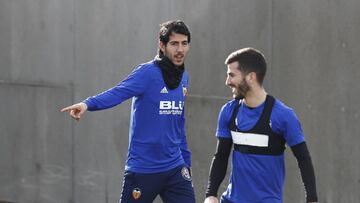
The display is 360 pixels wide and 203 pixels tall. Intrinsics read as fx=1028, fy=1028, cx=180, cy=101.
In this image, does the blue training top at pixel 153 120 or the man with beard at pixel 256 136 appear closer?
the man with beard at pixel 256 136

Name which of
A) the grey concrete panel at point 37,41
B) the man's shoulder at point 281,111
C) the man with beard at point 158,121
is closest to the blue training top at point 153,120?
the man with beard at point 158,121

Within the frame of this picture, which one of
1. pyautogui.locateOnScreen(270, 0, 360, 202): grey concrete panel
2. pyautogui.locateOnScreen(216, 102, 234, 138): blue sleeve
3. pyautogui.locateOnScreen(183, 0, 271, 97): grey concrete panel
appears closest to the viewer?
pyautogui.locateOnScreen(216, 102, 234, 138): blue sleeve

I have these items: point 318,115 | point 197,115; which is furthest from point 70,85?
point 318,115

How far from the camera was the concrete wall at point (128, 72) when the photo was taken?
28.0ft

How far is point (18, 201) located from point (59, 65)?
169 centimetres

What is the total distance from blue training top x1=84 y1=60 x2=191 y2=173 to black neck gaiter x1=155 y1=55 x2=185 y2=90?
0.03 m

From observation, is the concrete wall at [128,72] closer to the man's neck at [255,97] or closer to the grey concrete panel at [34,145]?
the grey concrete panel at [34,145]

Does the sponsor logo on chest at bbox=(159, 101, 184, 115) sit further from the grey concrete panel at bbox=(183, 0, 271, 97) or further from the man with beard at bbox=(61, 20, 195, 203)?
the grey concrete panel at bbox=(183, 0, 271, 97)

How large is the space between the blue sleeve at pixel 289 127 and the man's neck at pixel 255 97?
0.16 meters

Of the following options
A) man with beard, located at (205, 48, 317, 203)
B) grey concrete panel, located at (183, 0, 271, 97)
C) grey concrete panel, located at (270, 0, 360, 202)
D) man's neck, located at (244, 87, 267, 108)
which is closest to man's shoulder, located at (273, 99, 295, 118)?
man with beard, located at (205, 48, 317, 203)

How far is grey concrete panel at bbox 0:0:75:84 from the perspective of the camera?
10703 millimetres

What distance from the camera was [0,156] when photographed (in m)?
11.6

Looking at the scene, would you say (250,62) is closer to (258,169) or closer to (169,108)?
(258,169)

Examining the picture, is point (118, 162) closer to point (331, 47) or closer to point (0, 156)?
point (0, 156)
